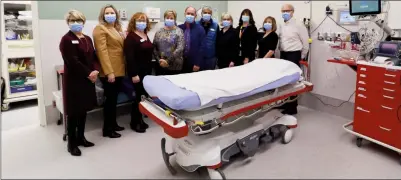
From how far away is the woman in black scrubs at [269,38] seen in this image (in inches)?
146

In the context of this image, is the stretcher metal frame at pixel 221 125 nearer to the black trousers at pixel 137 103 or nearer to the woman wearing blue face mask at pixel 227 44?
the black trousers at pixel 137 103

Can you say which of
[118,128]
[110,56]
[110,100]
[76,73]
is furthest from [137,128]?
[76,73]

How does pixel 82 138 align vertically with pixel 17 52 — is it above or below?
below

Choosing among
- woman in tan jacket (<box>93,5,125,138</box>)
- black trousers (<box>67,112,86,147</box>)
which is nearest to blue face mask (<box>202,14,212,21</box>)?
woman in tan jacket (<box>93,5,125,138</box>)

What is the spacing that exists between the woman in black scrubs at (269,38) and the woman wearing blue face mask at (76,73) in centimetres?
212

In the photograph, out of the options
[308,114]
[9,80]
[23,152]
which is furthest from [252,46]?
[9,80]

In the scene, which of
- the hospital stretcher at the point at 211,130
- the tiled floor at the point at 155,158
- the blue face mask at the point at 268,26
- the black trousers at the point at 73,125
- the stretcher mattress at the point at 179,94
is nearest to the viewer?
the stretcher mattress at the point at 179,94

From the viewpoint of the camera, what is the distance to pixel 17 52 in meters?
4.30

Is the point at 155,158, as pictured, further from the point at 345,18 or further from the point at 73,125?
the point at 345,18

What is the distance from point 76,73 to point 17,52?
2.29 m

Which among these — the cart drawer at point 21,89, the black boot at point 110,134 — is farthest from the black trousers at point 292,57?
the cart drawer at point 21,89

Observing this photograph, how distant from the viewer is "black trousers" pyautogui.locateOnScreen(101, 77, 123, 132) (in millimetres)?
3133

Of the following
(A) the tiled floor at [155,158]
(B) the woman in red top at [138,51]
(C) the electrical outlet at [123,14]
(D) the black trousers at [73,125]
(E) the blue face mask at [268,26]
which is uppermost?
(C) the electrical outlet at [123,14]

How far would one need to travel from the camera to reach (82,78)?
2.70 m
